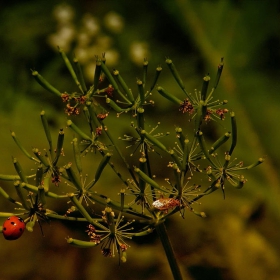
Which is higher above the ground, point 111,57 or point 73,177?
point 111,57

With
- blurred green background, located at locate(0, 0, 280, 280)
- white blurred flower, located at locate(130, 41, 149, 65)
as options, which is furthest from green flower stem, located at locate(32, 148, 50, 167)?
white blurred flower, located at locate(130, 41, 149, 65)

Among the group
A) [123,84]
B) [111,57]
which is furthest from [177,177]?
[111,57]

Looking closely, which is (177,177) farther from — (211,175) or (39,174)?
(39,174)

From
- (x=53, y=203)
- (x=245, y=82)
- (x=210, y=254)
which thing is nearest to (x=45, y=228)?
(x=53, y=203)

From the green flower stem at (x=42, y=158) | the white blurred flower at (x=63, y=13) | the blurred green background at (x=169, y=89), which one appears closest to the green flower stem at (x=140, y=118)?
the green flower stem at (x=42, y=158)

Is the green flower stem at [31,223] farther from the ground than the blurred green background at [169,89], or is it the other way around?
the blurred green background at [169,89]

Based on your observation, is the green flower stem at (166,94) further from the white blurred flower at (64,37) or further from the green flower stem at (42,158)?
the white blurred flower at (64,37)
